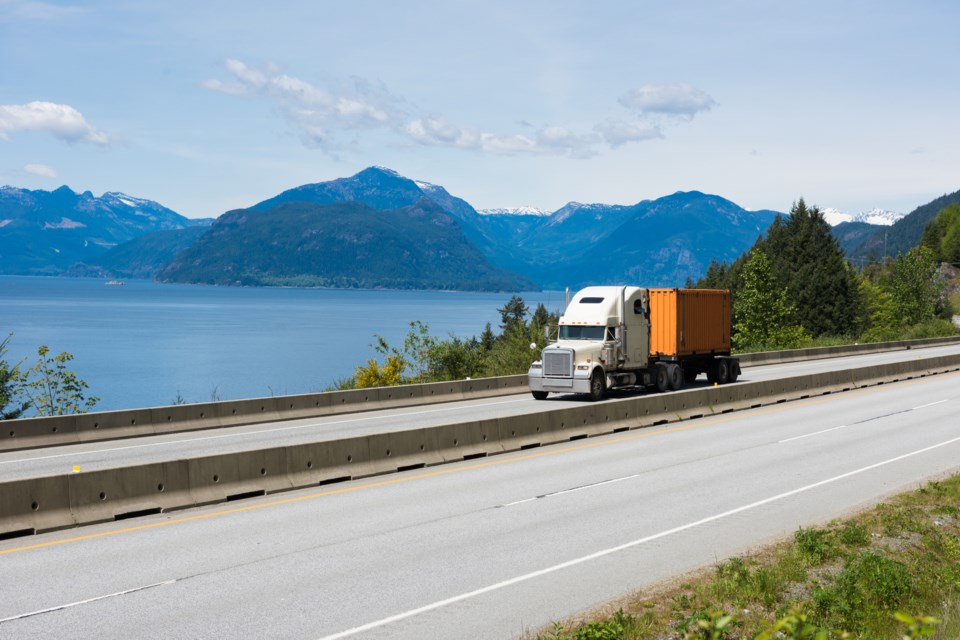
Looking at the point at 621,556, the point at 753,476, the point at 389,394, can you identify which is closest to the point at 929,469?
the point at 753,476

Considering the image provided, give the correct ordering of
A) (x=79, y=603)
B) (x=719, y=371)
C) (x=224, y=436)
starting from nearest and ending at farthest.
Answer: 1. (x=79, y=603)
2. (x=224, y=436)
3. (x=719, y=371)

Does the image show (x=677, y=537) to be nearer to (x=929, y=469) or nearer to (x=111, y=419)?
(x=929, y=469)

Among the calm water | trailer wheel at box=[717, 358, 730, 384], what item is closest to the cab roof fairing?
trailer wheel at box=[717, 358, 730, 384]

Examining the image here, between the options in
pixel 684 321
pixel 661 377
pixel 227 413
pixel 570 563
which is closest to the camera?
pixel 570 563

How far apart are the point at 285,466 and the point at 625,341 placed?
16302 millimetres

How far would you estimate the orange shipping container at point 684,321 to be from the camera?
31.5m

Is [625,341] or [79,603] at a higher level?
[625,341]

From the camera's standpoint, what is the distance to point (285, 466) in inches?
609

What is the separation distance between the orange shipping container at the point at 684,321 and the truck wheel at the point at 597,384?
3.47 m

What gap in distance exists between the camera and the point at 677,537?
A: 12023mm

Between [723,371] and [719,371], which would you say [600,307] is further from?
[723,371]

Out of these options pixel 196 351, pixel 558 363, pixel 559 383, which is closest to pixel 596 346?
pixel 558 363

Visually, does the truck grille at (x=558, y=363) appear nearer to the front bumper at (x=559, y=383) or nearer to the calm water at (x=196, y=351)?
the front bumper at (x=559, y=383)

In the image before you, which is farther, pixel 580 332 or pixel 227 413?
pixel 580 332
